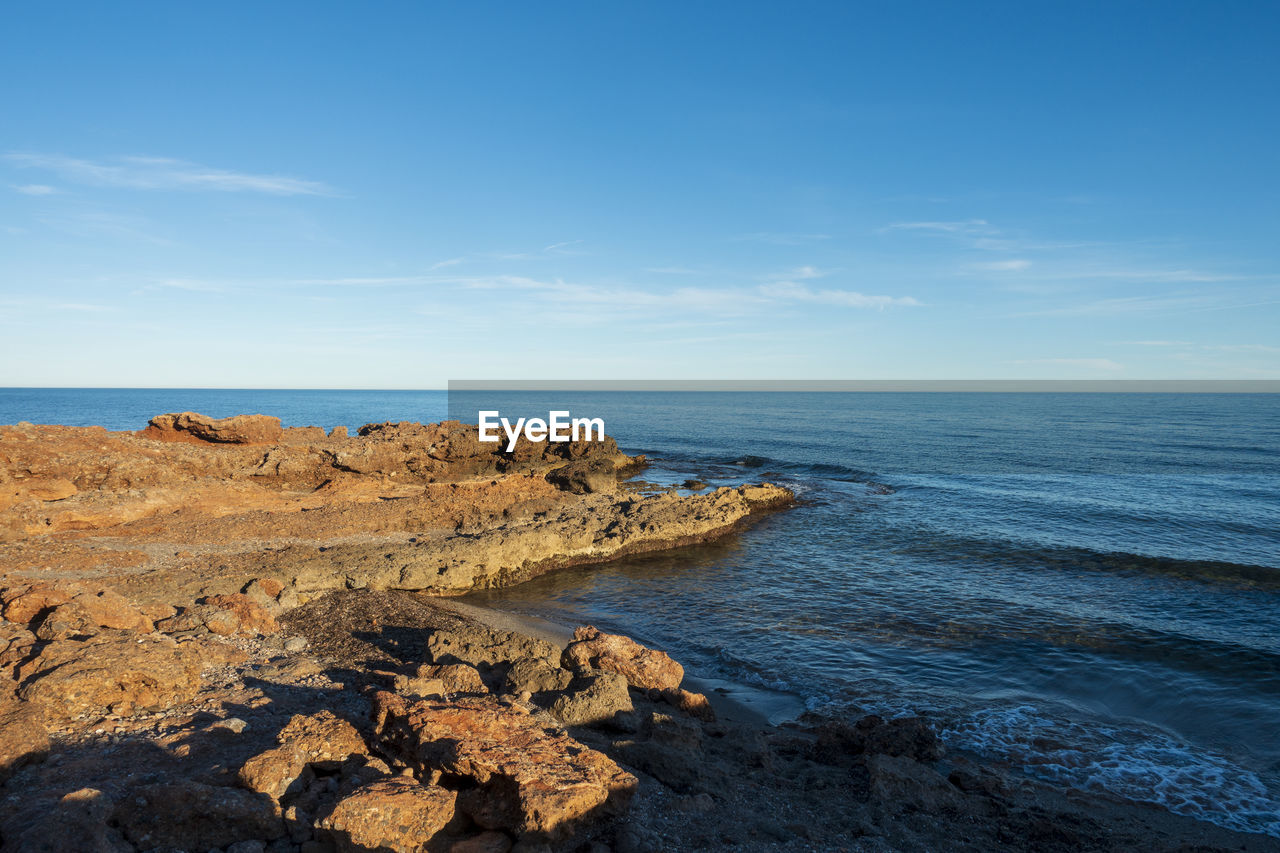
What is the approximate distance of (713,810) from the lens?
716 cm

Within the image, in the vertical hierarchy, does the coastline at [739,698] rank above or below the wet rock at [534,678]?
below

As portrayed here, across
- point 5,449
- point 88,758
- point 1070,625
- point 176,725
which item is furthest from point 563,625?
point 5,449

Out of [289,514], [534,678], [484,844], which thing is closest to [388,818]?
[484,844]

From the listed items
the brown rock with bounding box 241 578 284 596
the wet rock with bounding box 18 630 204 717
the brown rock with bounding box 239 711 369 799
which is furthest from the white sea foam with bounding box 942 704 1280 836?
the brown rock with bounding box 241 578 284 596

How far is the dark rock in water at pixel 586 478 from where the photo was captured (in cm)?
2986

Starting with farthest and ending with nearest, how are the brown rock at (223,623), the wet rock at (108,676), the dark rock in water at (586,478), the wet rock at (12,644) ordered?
the dark rock in water at (586,478), the brown rock at (223,623), the wet rock at (12,644), the wet rock at (108,676)

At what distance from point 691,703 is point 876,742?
2.95 meters

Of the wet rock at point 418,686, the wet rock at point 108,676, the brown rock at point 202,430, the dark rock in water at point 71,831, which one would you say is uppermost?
the brown rock at point 202,430

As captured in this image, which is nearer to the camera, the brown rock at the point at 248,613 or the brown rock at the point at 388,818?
the brown rock at the point at 388,818

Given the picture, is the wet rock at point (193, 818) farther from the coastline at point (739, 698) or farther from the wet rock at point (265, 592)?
the wet rock at point (265, 592)

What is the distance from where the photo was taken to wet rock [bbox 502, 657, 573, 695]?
10158 mm

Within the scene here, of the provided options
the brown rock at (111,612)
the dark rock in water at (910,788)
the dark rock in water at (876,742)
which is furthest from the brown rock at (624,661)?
the brown rock at (111,612)

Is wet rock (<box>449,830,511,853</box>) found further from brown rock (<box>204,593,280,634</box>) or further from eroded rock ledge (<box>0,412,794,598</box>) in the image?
eroded rock ledge (<box>0,412,794,598</box>)

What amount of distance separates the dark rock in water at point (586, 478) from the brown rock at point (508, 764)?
2260cm
